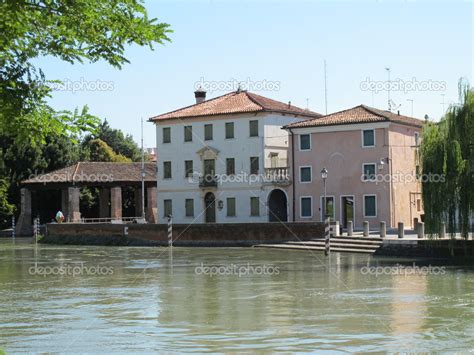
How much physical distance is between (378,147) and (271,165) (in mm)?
7457

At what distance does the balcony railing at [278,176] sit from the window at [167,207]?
24.5 feet

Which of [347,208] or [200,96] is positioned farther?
[200,96]

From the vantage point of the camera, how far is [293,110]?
48812mm

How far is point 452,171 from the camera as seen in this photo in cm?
2828

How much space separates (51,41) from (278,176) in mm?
37278

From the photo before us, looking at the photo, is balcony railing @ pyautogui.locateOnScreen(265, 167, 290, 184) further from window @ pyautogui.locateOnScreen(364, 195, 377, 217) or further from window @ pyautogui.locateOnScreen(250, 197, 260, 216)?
window @ pyautogui.locateOnScreen(364, 195, 377, 217)

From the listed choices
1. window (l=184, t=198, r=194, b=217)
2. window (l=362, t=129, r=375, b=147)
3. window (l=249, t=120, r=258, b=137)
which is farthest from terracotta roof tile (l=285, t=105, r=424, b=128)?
window (l=184, t=198, r=194, b=217)

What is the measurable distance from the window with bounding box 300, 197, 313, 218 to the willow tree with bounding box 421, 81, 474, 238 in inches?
627

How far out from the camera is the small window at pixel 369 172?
4247 centimetres

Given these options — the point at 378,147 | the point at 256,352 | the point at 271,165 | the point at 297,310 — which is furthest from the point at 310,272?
the point at 271,165

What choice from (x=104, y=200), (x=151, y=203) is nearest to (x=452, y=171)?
(x=151, y=203)

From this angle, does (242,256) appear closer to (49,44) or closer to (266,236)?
(266,236)

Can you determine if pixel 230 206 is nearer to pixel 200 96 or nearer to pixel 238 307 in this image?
pixel 200 96

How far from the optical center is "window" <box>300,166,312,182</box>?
4469 cm
